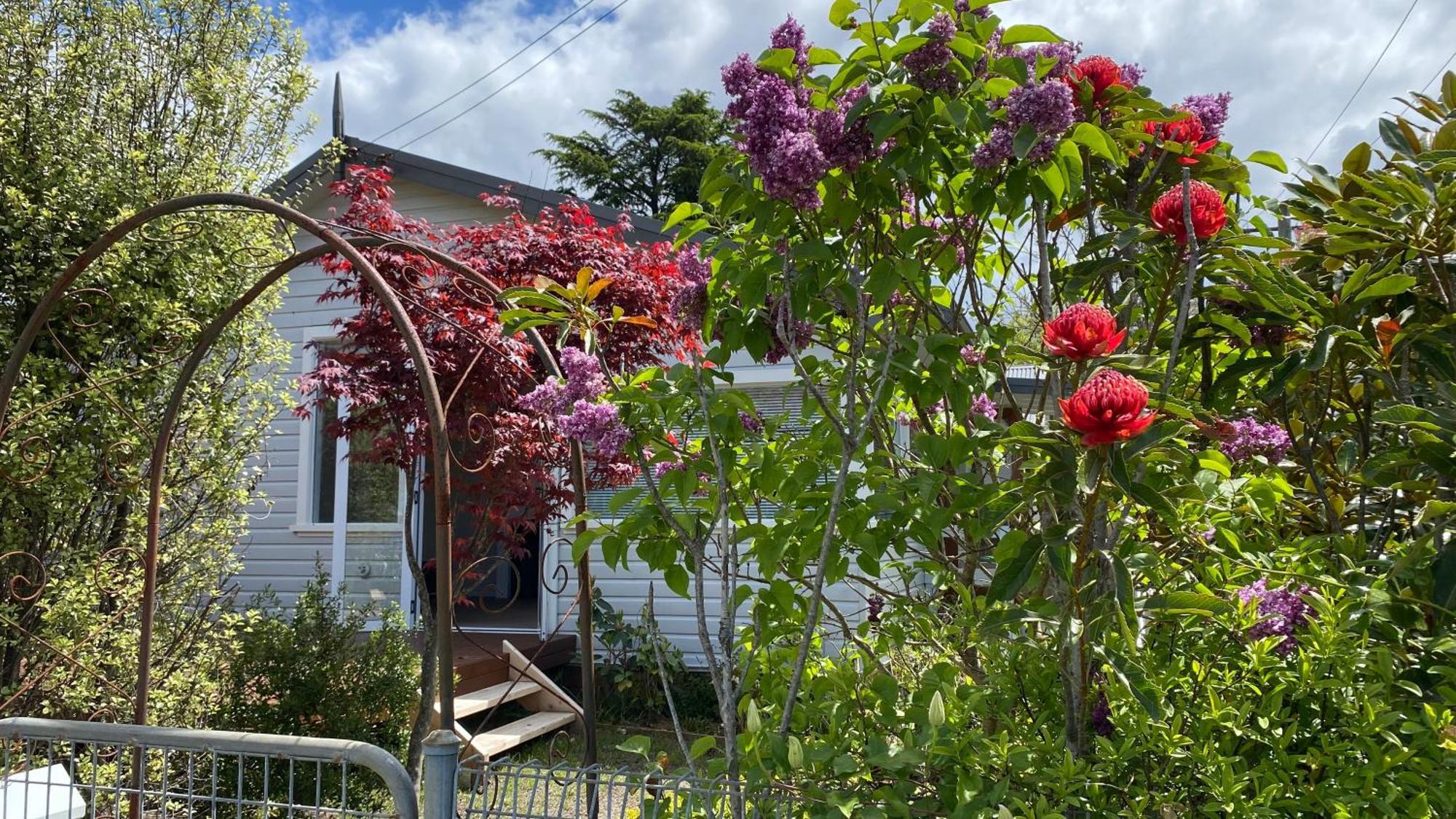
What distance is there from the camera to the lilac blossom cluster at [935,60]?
1.66 meters

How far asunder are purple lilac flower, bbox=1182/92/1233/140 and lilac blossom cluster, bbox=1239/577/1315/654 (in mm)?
929

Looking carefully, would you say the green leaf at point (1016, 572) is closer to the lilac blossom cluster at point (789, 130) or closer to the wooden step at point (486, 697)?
the lilac blossom cluster at point (789, 130)

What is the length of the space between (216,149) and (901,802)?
4.84 m

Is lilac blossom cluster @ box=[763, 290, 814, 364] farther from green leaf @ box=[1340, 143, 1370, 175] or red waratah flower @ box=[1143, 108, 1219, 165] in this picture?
green leaf @ box=[1340, 143, 1370, 175]

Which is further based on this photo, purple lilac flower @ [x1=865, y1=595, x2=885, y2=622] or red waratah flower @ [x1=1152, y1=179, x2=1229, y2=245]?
purple lilac flower @ [x1=865, y1=595, x2=885, y2=622]

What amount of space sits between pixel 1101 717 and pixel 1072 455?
53 centimetres

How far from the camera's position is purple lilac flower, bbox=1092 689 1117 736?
167cm

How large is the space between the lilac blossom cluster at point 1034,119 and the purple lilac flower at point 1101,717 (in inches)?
35.9

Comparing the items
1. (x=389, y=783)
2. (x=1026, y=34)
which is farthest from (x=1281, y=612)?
(x=389, y=783)

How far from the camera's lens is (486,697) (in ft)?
19.2

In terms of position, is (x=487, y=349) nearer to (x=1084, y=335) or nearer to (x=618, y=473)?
(x=618, y=473)

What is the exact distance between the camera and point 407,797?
177cm

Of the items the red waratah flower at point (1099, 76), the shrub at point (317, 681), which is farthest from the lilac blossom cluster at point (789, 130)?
the shrub at point (317, 681)

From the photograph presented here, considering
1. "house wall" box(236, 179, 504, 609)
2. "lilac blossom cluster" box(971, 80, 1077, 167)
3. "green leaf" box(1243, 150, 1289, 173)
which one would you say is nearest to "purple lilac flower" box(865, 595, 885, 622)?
"lilac blossom cluster" box(971, 80, 1077, 167)
